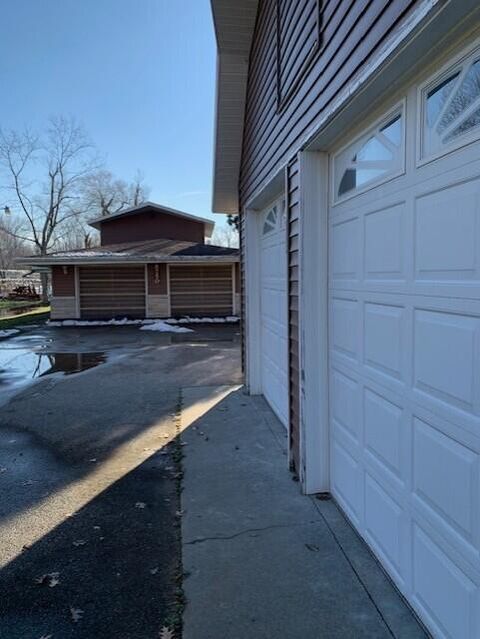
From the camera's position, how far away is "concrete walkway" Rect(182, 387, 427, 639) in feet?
7.02

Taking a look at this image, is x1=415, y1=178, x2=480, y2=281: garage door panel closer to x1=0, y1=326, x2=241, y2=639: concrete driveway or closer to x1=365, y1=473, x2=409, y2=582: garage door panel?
x1=365, y1=473, x2=409, y2=582: garage door panel

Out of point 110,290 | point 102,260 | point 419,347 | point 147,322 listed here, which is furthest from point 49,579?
point 110,290

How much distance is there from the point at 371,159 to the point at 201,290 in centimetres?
1625

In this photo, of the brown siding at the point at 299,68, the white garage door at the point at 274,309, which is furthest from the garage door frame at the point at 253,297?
the brown siding at the point at 299,68

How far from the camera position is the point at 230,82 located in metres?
5.89

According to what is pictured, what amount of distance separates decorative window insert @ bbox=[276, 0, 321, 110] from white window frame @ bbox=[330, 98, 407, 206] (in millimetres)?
696

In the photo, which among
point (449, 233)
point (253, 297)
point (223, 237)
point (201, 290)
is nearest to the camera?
point (449, 233)

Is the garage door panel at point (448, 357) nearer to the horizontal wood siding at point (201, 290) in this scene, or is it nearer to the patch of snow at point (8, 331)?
the patch of snow at point (8, 331)

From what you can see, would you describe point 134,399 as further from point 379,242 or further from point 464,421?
point 464,421

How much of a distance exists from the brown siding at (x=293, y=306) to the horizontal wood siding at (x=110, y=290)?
15411 mm

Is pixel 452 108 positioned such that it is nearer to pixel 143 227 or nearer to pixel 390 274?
pixel 390 274

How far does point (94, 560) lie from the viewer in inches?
108

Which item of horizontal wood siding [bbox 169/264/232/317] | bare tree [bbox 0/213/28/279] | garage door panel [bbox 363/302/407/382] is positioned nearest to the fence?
bare tree [bbox 0/213/28/279]

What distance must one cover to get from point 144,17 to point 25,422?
23.8 ft
